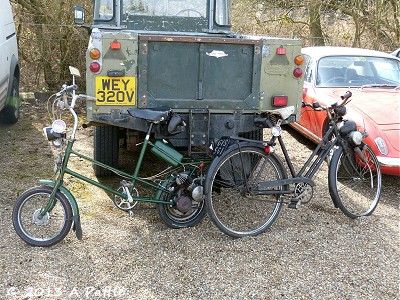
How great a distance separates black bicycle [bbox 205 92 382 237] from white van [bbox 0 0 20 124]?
349cm

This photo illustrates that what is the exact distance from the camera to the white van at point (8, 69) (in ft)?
21.3

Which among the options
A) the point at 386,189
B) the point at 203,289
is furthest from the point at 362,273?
the point at 386,189

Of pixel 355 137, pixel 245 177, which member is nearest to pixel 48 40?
pixel 245 177

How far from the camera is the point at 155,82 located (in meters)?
4.44

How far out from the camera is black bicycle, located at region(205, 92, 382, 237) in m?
4.13

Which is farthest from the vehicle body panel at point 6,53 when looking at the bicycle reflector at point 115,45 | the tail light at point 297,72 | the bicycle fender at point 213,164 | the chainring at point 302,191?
the chainring at point 302,191

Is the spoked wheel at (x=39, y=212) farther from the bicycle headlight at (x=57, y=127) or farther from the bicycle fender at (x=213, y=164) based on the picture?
the bicycle fender at (x=213, y=164)

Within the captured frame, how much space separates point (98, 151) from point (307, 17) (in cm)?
961

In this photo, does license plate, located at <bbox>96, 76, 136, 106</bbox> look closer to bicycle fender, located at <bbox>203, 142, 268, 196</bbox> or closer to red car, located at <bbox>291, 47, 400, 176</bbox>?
bicycle fender, located at <bbox>203, 142, 268, 196</bbox>

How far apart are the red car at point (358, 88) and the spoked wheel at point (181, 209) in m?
2.13

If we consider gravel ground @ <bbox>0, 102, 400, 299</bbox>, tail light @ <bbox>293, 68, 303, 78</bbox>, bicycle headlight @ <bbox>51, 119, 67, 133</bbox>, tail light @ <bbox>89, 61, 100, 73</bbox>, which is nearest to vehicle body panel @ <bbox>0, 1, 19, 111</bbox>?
gravel ground @ <bbox>0, 102, 400, 299</bbox>

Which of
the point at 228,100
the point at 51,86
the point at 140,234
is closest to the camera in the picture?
the point at 140,234

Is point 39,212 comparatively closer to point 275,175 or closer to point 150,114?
point 150,114

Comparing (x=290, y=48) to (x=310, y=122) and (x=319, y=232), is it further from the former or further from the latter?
(x=310, y=122)
